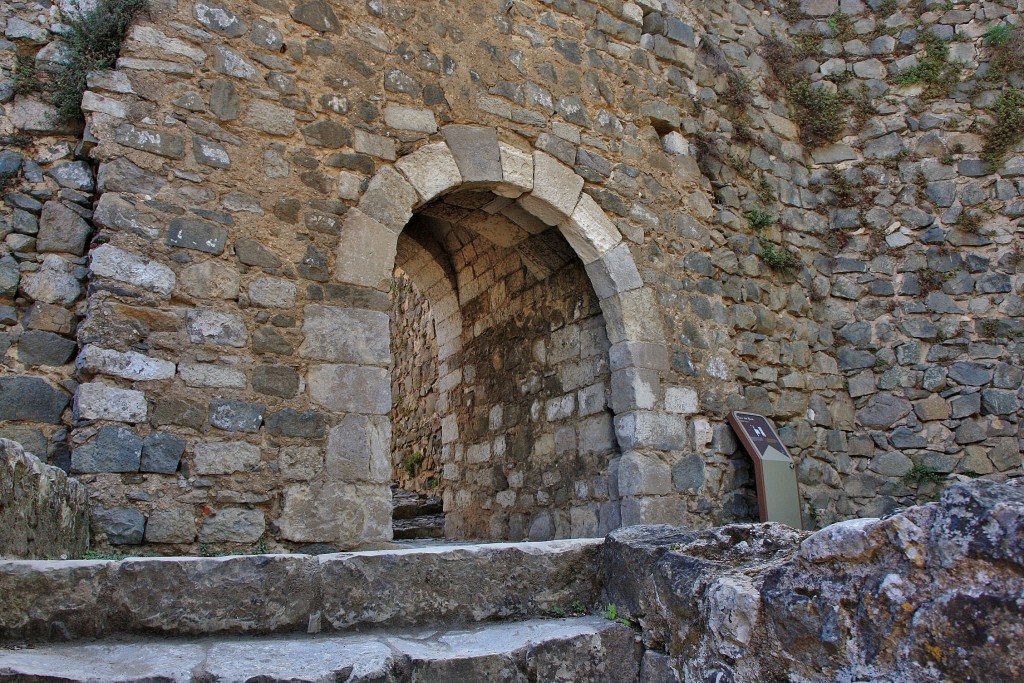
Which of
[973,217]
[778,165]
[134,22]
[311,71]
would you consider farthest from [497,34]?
[973,217]

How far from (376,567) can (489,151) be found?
3.36 meters

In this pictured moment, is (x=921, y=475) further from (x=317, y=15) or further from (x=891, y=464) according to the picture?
(x=317, y=15)

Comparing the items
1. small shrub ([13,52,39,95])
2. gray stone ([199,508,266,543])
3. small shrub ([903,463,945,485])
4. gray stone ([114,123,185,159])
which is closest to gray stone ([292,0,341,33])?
gray stone ([114,123,185,159])

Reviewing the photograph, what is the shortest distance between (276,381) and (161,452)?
621 millimetres

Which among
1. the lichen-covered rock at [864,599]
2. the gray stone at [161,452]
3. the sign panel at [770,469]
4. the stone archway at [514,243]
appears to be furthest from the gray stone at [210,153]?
the sign panel at [770,469]

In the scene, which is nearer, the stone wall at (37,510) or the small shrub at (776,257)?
the stone wall at (37,510)

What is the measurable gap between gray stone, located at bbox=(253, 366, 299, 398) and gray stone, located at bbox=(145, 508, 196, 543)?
67 centimetres

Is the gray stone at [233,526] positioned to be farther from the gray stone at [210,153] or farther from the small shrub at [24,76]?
the small shrub at [24,76]

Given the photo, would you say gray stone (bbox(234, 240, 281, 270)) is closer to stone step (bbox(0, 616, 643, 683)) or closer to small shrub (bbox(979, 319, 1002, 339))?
stone step (bbox(0, 616, 643, 683))

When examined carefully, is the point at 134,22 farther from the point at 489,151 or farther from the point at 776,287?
the point at 776,287

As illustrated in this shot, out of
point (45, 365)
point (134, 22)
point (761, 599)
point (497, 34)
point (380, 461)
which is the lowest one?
point (761, 599)

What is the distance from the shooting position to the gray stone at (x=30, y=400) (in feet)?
12.1

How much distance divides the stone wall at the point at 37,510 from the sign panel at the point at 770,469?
3.96 meters

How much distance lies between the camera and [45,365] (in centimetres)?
380
